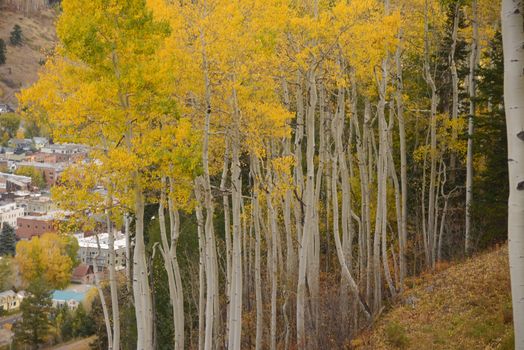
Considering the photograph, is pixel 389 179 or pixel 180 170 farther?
pixel 389 179

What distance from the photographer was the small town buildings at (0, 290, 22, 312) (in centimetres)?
5709

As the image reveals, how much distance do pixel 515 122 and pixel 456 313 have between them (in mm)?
5945

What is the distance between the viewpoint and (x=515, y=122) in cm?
466

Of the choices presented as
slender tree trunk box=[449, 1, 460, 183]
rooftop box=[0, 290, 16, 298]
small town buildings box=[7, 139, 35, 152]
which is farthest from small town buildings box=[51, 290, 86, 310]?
small town buildings box=[7, 139, 35, 152]

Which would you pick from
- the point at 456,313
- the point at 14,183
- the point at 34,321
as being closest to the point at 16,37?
the point at 14,183

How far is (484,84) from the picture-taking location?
43.1 feet

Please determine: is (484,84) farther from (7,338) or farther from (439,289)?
(7,338)

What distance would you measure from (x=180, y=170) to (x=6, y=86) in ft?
474

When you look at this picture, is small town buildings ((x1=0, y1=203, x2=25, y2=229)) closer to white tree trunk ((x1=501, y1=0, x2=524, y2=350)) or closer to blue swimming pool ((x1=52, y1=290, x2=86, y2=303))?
blue swimming pool ((x1=52, y1=290, x2=86, y2=303))

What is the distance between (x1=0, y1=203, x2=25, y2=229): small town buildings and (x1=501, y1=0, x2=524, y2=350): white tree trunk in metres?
90.5

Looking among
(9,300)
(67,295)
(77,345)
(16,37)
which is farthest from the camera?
(16,37)

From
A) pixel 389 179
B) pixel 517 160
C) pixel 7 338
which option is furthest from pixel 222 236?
pixel 7 338

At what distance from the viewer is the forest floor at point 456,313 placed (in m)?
8.21

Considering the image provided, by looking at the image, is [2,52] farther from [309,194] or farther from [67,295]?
[309,194]
